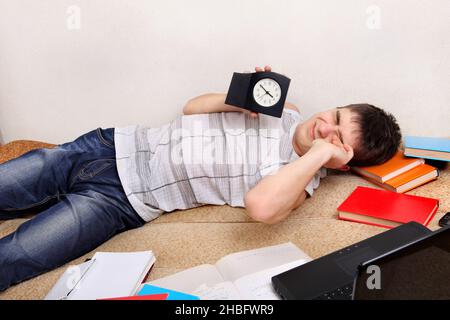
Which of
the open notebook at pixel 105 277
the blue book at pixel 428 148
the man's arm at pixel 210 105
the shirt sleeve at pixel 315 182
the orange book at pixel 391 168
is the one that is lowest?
the open notebook at pixel 105 277

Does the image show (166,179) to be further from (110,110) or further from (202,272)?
(110,110)

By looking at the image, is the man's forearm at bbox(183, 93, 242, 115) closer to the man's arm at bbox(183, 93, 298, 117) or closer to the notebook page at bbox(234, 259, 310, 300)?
the man's arm at bbox(183, 93, 298, 117)

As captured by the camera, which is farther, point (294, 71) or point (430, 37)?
point (294, 71)

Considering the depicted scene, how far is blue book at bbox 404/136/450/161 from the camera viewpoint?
1221 mm

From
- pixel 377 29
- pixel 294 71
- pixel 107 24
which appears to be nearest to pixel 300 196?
pixel 294 71

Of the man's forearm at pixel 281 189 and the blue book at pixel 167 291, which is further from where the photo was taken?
the man's forearm at pixel 281 189

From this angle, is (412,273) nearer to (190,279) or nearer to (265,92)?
(190,279)

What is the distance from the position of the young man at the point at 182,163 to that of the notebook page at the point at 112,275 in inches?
5.2

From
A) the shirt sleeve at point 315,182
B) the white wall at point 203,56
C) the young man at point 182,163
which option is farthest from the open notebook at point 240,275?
the white wall at point 203,56

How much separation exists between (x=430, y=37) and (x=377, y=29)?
0.54 ft

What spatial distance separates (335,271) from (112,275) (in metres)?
0.46

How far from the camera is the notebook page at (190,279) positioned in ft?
2.78

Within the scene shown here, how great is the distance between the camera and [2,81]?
63.8 inches

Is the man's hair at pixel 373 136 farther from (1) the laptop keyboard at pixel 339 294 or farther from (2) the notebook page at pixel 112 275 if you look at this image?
(2) the notebook page at pixel 112 275
